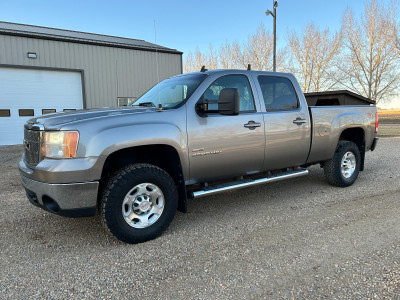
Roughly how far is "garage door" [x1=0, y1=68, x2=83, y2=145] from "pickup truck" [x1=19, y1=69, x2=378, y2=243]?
11491 millimetres

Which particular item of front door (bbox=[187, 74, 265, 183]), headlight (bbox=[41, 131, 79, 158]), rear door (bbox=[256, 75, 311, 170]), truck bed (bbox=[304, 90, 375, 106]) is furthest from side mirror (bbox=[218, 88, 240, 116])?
truck bed (bbox=[304, 90, 375, 106])

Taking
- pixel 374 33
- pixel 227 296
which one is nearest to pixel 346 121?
pixel 227 296

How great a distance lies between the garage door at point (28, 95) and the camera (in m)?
13.1

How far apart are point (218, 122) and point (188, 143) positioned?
491 mm

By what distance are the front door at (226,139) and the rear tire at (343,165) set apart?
5.89 feet

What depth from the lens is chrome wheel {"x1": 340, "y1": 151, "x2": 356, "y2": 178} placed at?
17.7ft

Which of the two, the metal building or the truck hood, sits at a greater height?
the metal building

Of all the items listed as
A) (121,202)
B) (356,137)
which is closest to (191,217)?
(121,202)

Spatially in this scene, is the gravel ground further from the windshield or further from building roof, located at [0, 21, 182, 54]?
building roof, located at [0, 21, 182, 54]

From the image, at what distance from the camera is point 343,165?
17.7 ft

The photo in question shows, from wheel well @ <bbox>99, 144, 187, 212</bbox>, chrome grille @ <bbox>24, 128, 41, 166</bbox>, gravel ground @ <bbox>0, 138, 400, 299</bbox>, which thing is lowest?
gravel ground @ <bbox>0, 138, 400, 299</bbox>

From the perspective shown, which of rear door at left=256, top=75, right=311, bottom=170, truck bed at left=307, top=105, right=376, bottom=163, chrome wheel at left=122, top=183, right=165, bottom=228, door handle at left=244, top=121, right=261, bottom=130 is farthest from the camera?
truck bed at left=307, top=105, right=376, bottom=163

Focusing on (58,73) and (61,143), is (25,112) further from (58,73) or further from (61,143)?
(61,143)

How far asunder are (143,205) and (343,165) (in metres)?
3.84
